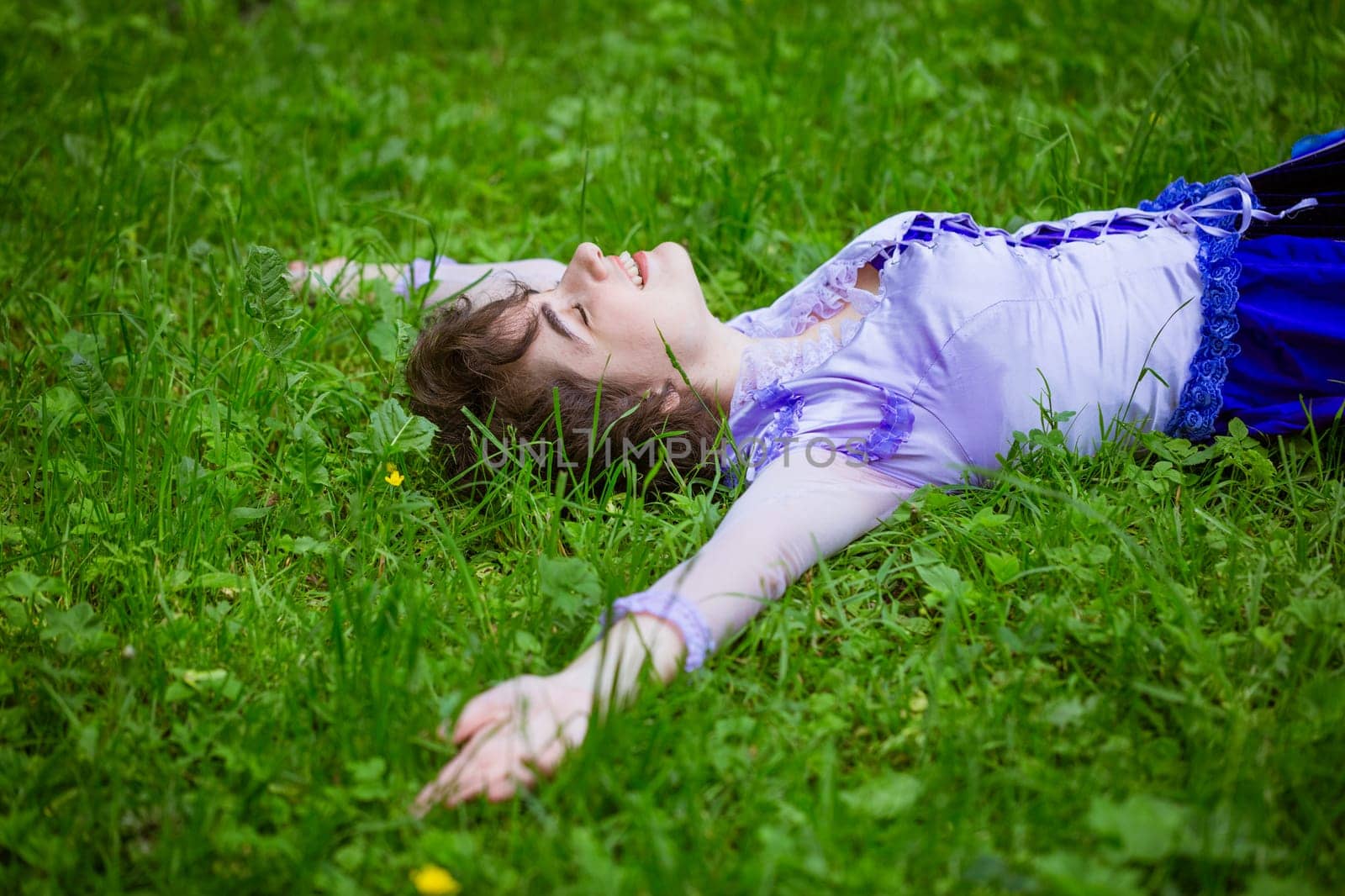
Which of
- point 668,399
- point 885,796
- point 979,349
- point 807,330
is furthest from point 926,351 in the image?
point 885,796

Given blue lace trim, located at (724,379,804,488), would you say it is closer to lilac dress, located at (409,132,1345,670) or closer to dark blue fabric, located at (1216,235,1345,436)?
lilac dress, located at (409,132,1345,670)

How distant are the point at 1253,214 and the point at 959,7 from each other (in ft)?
8.10

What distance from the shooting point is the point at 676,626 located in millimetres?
1737

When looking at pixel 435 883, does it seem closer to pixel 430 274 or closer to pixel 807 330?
pixel 807 330

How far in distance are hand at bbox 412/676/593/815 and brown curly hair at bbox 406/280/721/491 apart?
2.12 feet

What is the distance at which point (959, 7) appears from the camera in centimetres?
441

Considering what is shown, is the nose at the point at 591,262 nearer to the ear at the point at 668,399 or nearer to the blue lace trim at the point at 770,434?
the ear at the point at 668,399

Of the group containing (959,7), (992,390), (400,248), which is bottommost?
(992,390)

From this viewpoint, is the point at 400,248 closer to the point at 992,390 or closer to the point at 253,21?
the point at 992,390

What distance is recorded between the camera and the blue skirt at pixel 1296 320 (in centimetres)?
220

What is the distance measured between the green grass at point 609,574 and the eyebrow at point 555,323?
1.14ft

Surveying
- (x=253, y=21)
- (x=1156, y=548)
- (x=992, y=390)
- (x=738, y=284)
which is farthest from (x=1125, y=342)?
(x=253, y=21)

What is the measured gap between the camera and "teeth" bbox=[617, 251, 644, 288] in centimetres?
237

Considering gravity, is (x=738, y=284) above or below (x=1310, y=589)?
above
